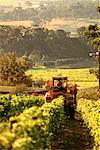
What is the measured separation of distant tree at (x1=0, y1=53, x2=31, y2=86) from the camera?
2506 inches

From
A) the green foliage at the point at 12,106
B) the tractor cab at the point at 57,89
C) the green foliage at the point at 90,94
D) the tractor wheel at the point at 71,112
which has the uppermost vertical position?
the tractor cab at the point at 57,89

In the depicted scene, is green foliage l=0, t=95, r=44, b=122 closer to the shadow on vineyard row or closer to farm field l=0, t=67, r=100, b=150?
farm field l=0, t=67, r=100, b=150

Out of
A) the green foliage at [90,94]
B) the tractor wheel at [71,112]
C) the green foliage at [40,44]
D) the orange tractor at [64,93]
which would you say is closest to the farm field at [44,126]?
the tractor wheel at [71,112]

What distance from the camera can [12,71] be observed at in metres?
63.9

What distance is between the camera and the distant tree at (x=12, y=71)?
209ft

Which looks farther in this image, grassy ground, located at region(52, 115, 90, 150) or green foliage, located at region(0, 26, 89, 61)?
green foliage, located at region(0, 26, 89, 61)

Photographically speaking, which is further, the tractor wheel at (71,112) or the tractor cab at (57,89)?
the tractor cab at (57,89)

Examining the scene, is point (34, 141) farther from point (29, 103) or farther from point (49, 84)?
point (49, 84)

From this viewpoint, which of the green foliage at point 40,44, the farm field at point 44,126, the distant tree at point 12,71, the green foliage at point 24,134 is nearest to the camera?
the green foliage at point 24,134

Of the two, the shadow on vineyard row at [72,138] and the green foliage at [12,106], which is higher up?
the green foliage at [12,106]

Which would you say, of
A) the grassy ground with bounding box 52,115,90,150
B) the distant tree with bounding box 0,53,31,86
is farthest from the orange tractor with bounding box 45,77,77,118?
the distant tree with bounding box 0,53,31,86

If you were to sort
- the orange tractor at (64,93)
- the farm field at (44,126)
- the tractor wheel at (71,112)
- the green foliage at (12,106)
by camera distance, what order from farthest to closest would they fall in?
the orange tractor at (64,93)
the tractor wheel at (71,112)
the green foliage at (12,106)
the farm field at (44,126)

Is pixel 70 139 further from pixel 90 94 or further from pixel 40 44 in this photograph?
pixel 40 44

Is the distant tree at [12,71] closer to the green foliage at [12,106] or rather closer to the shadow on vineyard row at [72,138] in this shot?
the green foliage at [12,106]
